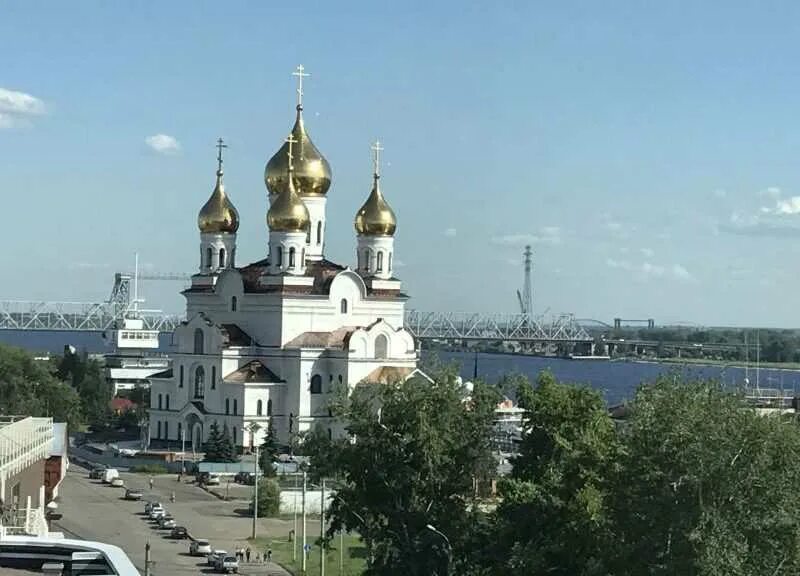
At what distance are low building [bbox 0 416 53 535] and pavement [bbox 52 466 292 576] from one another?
26.1ft

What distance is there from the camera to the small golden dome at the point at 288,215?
64000mm

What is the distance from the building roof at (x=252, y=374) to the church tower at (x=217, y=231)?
5.11m

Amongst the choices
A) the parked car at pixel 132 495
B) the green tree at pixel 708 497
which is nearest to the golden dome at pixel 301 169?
the parked car at pixel 132 495

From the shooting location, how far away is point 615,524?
2567cm

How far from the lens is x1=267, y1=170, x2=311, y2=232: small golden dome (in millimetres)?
64000

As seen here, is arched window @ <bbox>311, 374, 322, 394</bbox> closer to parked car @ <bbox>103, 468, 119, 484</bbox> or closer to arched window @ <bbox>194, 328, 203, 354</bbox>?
arched window @ <bbox>194, 328, 203, 354</bbox>

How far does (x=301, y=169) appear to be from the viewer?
218 ft

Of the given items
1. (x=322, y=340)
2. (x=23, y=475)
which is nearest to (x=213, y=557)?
(x=23, y=475)

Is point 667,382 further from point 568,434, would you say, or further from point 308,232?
point 308,232

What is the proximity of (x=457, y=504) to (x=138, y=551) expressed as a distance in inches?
473

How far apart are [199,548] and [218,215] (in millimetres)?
28527

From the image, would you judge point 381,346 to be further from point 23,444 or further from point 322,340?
point 23,444

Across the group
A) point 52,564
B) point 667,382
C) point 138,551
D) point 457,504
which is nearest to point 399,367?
point 138,551

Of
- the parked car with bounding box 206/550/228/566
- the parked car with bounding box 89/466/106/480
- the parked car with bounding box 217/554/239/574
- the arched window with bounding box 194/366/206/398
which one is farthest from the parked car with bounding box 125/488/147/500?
the parked car with bounding box 217/554/239/574
